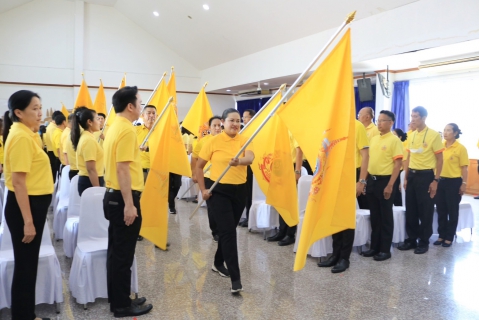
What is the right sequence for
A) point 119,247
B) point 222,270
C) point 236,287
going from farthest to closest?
point 222,270 → point 236,287 → point 119,247

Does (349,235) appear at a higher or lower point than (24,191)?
lower

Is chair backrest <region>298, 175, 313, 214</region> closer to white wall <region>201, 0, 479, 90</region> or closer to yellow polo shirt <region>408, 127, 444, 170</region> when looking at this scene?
yellow polo shirt <region>408, 127, 444, 170</region>

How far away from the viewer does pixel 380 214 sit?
4016 millimetres

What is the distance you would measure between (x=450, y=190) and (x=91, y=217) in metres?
4.04

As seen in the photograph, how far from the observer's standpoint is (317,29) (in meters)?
8.45

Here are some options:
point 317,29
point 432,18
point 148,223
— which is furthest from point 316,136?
point 317,29

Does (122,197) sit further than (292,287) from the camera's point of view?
No

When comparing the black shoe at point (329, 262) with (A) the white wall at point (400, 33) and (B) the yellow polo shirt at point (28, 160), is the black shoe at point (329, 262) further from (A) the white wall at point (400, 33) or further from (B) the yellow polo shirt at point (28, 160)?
(A) the white wall at point (400, 33)

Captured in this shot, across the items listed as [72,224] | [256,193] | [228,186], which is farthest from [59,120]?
[228,186]

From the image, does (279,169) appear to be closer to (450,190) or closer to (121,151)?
(121,151)

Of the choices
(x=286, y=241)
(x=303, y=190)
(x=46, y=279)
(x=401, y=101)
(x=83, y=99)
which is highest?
(x=401, y=101)

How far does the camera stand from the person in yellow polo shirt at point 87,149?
10.6 feet

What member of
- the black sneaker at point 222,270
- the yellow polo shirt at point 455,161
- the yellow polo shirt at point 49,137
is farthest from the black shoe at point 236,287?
the yellow polo shirt at point 49,137

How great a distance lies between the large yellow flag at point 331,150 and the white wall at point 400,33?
450 cm
